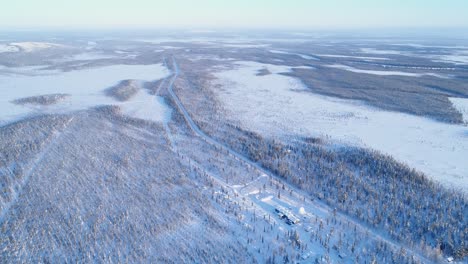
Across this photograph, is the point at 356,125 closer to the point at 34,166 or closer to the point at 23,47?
the point at 34,166

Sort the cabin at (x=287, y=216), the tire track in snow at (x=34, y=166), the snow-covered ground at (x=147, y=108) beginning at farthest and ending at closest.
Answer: the snow-covered ground at (x=147, y=108) → the tire track in snow at (x=34, y=166) → the cabin at (x=287, y=216)

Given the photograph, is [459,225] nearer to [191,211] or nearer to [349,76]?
[191,211]

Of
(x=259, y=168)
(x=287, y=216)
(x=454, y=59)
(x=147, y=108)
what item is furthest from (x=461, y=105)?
(x=454, y=59)

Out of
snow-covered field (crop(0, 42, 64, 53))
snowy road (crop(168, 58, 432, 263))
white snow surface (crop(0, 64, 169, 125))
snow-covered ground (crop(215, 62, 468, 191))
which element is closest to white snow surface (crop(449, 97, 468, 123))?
snow-covered ground (crop(215, 62, 468, 191))

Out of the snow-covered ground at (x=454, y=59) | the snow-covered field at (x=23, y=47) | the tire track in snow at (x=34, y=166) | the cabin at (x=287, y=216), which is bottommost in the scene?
the cabin at (x=287, y=216)

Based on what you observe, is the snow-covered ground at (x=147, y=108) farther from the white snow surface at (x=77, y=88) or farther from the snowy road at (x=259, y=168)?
the snowy road at (x=259, y=168)

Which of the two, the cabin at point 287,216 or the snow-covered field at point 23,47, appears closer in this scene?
the cabin at point 287,216

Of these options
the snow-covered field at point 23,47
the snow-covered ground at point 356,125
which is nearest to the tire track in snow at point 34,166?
the snow-covered ground at point 356,125
